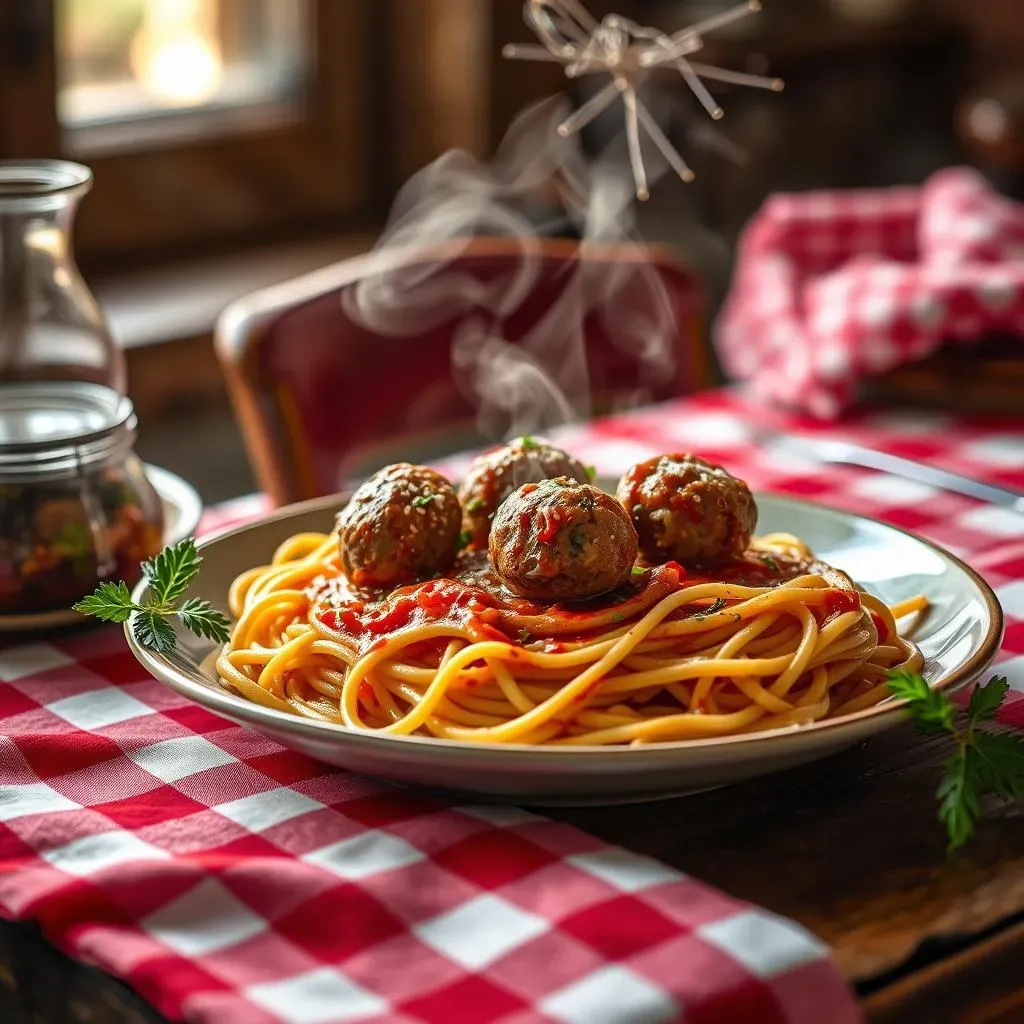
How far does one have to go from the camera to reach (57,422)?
5.29 feet

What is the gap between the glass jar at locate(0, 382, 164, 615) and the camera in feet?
4.93

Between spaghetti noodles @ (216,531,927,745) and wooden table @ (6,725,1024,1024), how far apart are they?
0.20ft

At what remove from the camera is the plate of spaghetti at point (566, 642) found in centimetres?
112

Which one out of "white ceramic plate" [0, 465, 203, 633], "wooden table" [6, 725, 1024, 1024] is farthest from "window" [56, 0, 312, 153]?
"wooden table" [6, 725, 1024, 1024]

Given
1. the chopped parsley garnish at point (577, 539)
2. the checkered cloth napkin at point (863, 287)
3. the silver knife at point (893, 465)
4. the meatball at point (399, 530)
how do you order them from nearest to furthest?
1. the chopped parsley garnish at point (577, 539)
2. the meatball at point (399, 530)
3. the silver knife at point (893, 465)
4. the checkered cloth napkin at point (863, 287)

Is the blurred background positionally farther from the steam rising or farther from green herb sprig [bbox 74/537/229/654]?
green herb sprig [bbox 74/537/229/654]

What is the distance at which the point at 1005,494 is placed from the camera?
1.94 meters

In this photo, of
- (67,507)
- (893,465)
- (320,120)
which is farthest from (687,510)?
(320,120)

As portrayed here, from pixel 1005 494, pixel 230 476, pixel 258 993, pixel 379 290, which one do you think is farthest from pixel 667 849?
pixel 230 476

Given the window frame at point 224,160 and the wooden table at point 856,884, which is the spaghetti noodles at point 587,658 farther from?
the window frame at point 224,160

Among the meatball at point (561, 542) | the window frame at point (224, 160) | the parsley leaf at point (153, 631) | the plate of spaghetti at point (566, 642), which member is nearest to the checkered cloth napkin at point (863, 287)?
the plate of spaghetti at point (566, 642)

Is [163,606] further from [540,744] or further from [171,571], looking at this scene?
[540,744]

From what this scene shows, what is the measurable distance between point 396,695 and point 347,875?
0.75 ft

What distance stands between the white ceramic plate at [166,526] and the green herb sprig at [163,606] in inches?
6.7
